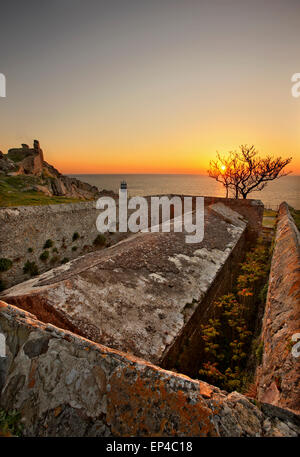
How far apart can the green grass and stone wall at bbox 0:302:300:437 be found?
1013cm

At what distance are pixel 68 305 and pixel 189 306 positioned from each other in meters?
2.46

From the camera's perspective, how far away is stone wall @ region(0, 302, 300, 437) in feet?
5.33

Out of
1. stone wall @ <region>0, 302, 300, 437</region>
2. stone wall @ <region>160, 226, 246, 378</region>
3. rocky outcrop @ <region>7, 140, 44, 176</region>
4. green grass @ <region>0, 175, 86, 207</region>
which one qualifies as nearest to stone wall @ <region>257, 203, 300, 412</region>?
stone wall @ <region>0, 302, 300, 437</region>

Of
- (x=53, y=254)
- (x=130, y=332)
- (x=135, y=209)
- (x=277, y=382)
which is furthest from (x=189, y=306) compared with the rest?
(x=135, y=209)

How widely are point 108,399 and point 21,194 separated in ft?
46.7

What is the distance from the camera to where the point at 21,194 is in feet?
43.2

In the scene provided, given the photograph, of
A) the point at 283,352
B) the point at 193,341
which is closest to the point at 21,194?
the point at 193,341

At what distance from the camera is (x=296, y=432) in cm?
157

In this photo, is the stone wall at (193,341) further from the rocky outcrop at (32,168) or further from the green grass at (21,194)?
the rocky outcrop at (32,168)

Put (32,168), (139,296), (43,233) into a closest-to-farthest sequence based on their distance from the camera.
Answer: (139,296) → (43,233) → (32,168)

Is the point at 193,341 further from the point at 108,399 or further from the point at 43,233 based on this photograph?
the point at 43,233

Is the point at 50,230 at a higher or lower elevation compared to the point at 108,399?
higher
